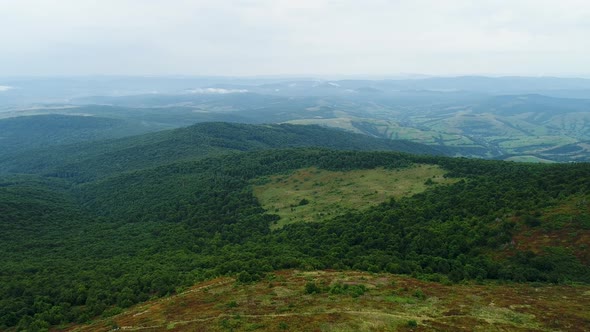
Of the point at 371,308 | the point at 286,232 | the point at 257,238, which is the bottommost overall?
the point at 257,238

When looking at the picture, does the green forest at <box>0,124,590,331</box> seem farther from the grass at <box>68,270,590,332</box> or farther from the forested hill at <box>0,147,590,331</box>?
the grass at <box>68,270,590,332</box>

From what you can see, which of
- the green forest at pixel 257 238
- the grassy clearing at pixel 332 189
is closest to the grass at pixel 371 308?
the green forest at pixel 257 238

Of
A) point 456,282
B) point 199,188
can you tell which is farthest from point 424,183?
point 199,188

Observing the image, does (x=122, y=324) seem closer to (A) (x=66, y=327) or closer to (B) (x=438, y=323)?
(A) (x=66, y=327)

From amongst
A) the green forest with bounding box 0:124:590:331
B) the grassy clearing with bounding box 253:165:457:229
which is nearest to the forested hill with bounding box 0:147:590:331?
the green forest with bounding box 0:124:590:331

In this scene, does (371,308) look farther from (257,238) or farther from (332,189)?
(332,189)

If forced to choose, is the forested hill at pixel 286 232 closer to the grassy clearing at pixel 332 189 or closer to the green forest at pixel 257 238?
the green forest at pixel 257 238

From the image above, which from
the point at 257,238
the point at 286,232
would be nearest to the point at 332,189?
the point at 286,232
